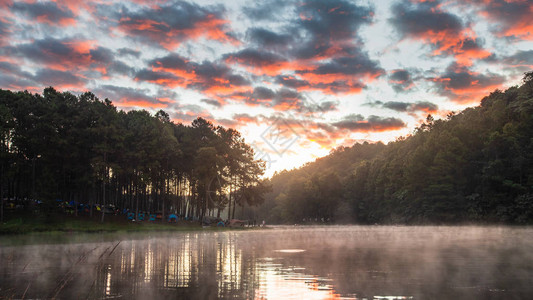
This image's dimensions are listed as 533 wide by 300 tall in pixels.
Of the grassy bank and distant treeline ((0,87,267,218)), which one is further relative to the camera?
distant treeline ((0,87,267,218))

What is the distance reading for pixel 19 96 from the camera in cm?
6234

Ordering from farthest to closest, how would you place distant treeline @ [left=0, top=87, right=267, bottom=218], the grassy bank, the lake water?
distant treeline @ [left=0, top=87, right=267, bottom=218]
the grassy bank
the lake water

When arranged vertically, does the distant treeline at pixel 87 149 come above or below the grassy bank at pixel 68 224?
above

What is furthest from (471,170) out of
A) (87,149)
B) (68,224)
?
(68,224)

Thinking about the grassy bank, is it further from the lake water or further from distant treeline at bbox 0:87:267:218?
the lake water

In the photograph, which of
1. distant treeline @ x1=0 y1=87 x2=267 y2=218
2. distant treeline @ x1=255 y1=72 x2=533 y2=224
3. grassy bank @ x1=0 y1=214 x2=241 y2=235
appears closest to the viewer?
grassy bank @ x1=0 y1=214 x2=241 y2=235

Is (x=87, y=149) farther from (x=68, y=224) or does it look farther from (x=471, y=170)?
(x=471, y=170)

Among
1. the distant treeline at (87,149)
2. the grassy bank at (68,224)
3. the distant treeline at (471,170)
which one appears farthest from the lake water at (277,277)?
the distant treeline at (471,170)

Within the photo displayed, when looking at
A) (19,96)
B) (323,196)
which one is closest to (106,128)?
(19,96)

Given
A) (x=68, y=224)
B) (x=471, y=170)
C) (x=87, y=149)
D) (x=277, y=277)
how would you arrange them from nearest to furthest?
(x=277, y=277)
(x=68, y=224)
(x=87, y=149)
(x=471, y=170)

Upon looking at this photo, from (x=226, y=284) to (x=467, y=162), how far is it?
291 ft

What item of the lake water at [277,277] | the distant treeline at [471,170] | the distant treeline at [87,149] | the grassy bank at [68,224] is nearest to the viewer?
the lake water at [277,277]

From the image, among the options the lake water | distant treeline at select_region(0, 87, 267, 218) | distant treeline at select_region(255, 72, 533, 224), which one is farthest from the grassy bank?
distant treeline at select_region(255, 72, 533, 224)

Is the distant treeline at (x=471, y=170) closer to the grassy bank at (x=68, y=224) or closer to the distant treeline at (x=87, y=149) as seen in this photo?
the distant treeline at (x=87, y=149)
